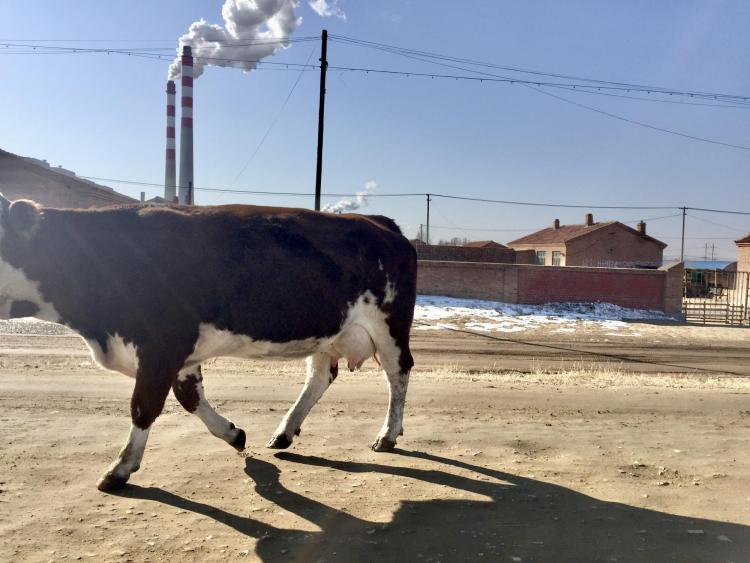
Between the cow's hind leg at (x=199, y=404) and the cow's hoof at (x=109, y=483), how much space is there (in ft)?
2.36

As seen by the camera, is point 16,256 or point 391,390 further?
point 391,390

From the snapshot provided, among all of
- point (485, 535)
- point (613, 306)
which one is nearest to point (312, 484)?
point (485, 535)

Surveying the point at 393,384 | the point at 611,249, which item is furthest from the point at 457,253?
the point at 393,384

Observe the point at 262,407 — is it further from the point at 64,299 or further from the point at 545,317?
the point at 545,317

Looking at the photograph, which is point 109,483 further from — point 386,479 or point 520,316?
point 520,316

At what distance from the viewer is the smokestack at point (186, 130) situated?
4291cm

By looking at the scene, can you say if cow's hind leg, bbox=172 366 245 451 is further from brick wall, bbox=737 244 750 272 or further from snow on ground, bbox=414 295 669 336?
brick wall, bbox=737 244 750 272

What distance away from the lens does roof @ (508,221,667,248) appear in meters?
61.0

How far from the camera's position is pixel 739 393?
8.72m

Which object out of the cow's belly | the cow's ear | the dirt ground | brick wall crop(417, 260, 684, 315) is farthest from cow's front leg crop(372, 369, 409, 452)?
brick wall crop(417, 260, 684, 315)

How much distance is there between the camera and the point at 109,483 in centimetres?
399

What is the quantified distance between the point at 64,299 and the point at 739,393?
346 inches

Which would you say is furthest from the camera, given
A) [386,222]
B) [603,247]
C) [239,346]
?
[603,247]

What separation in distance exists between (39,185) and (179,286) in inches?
1082
